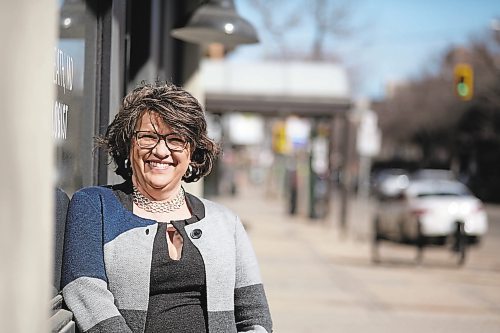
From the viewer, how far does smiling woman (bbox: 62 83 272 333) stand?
9.11ft

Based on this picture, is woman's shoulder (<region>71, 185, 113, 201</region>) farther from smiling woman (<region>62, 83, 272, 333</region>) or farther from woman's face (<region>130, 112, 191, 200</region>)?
woman's face (<region>130, 112, 191, 200</region>)

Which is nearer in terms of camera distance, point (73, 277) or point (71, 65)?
point (73, 277)

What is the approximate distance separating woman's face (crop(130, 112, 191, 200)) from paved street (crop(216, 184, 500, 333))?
560cm

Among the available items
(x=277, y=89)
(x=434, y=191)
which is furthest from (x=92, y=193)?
(x=434, y=191)

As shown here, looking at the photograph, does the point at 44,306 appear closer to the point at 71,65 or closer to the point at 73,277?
the point at 73,277

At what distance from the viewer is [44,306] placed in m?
1.79

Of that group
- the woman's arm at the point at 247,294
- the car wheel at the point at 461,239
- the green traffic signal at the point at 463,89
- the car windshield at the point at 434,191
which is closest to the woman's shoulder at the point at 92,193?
the woman's arm at the point at 247,294

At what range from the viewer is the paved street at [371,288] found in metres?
9.25

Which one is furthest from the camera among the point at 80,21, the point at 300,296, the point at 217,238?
the point at 300,296

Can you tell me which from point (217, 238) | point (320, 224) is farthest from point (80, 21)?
point (320, 224)

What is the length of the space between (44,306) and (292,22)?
48836mm

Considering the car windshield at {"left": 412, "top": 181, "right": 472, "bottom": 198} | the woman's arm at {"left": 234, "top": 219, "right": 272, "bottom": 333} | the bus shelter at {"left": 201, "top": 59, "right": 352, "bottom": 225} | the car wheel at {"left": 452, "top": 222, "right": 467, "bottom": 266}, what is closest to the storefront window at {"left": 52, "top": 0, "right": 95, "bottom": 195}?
the woman's arm at {"left": 234, "top": 219, "right": 272, "bottom": 333}

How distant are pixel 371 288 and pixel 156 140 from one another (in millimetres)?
9561

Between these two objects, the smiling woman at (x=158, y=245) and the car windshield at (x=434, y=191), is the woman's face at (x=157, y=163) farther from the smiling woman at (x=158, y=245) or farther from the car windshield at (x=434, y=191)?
the car windshield at (x=434, y=191)
